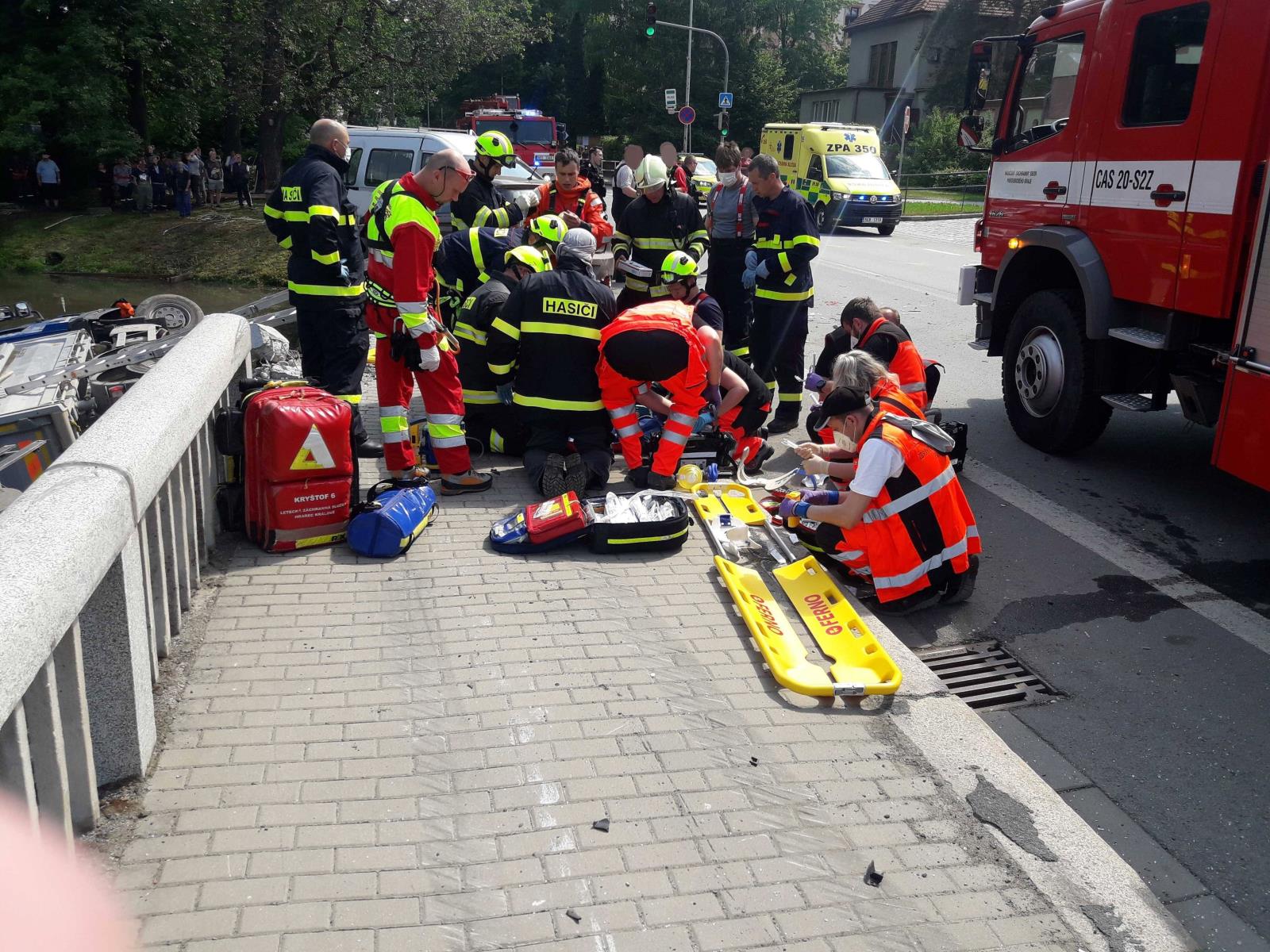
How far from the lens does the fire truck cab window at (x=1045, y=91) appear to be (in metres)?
7.31

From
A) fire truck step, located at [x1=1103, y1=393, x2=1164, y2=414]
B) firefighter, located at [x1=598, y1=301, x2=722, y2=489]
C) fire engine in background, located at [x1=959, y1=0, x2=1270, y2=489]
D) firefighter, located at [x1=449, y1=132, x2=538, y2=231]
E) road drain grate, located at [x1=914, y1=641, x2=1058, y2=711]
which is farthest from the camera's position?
firefighter, located at [x1=449, y1=132, x2=538, y2=231]

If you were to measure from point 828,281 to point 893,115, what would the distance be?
36.9 meters

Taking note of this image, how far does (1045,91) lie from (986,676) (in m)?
5.10

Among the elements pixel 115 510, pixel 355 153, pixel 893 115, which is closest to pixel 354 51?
pixel 355 153

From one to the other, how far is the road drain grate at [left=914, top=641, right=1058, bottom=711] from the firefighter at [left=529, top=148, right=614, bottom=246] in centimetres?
591

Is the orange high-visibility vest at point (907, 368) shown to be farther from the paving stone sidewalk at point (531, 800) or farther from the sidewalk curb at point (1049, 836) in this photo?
the sidewalk curb at point (1049, 836)

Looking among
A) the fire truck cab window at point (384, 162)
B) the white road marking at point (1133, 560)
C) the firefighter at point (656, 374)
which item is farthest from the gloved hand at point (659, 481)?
the fire truck cab window at point (384, 162)

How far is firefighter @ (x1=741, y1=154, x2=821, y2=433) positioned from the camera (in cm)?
770

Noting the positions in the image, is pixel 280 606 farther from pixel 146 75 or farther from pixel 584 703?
pixel 146 75

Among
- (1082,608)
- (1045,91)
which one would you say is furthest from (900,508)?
(1045,91)

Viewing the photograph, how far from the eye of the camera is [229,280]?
71.2 ft

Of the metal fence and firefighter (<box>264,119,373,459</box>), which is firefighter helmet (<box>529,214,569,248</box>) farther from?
the metal fence

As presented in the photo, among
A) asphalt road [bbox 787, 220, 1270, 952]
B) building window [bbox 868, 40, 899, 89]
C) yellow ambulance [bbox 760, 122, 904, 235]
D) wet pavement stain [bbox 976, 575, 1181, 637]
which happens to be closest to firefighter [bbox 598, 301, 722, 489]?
asphalt road [bbox 787, 220, 1270, 952]

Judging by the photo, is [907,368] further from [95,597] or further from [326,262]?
[95,597]
